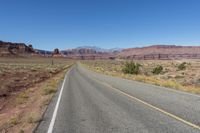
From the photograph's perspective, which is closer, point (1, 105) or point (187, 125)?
point (187, 125)

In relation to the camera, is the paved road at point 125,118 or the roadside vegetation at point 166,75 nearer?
the paved road at point 125,118

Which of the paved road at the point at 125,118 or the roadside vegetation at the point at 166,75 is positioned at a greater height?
the paved road at the point at 125,118

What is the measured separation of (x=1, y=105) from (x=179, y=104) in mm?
10579

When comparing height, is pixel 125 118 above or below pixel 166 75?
above

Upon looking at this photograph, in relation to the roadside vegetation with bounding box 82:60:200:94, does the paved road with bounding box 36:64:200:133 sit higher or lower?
higher

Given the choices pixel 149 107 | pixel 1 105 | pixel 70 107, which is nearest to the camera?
pixel 149 107

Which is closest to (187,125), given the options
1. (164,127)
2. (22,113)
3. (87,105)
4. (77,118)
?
(164,127)

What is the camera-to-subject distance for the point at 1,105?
16344 mm

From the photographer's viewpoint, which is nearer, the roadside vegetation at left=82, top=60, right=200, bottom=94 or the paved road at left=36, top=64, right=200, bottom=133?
the paved road at left=36, top=64, right=200, bottom=133

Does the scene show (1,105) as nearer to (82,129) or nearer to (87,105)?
(87,105)

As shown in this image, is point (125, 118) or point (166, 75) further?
point (166, 75)

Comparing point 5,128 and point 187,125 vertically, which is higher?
point 187,125

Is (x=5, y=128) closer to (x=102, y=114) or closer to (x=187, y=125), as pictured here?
(x=102, y=114)

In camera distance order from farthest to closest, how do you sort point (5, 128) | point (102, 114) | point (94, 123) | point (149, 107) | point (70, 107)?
point (70, 107), point (149, 107), point (102, 114), point (5, 128), point (94, 123)
